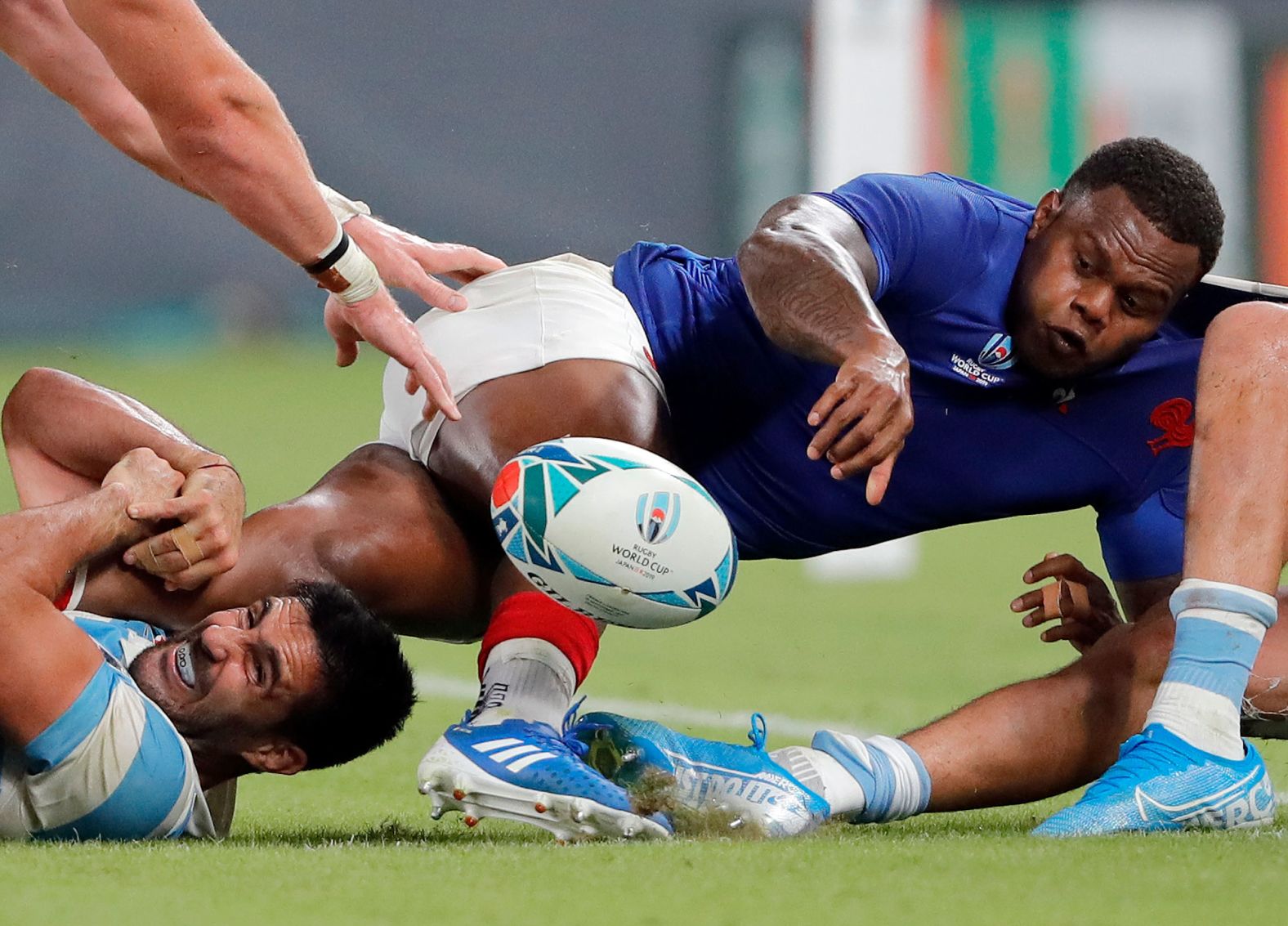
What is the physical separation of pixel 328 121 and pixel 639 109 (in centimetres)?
224

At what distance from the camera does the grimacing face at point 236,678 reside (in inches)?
124

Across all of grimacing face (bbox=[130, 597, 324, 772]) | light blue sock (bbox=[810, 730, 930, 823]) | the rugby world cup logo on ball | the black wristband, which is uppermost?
the black wristband

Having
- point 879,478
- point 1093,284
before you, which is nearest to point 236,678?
point 879,478

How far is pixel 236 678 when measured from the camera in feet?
10.4

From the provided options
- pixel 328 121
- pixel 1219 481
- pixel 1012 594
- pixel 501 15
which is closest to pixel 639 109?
pixel 501 15

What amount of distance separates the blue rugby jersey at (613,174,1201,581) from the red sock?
27.3 inches

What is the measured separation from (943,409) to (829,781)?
108 cm

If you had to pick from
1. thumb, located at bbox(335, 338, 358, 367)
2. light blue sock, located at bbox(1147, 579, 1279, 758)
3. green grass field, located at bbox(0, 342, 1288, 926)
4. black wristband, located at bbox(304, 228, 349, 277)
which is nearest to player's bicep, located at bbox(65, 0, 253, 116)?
black wristband, located at bbox(304, 228, 349, 277)

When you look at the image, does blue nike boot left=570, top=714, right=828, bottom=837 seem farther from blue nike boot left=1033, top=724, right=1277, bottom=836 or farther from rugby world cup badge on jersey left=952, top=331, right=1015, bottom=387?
rugby world cup badge on jersey left=952, top=331, right=1015, bottom=387

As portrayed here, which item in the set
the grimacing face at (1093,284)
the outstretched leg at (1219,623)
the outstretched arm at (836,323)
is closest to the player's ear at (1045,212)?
the grimacing face at (1093,284)

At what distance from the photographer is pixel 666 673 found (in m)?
5.56

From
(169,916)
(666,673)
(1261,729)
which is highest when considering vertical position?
(169,916)

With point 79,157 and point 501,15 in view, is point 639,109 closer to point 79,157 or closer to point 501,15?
point 501,15

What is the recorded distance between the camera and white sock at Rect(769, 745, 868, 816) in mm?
3137
